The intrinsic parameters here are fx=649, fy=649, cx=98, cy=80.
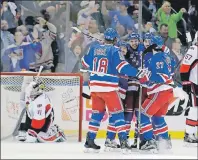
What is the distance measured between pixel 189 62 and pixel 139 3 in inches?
60.7

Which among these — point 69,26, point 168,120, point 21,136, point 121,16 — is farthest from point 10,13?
point 168,120

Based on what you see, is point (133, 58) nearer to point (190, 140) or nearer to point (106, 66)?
point (106, 66)

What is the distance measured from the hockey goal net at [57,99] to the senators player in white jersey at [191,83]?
1143 mm

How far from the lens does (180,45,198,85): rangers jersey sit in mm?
6238

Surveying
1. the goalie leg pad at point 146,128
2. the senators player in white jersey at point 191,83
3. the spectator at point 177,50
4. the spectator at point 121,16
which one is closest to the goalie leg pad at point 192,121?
the senators player in white jersey at point 191,83

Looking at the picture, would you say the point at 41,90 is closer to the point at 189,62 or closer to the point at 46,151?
the point at 46,151

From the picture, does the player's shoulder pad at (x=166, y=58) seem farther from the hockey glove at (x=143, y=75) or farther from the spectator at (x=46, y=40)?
the spectator at (x=46, y=40)

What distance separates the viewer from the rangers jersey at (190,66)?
6238 millimetres

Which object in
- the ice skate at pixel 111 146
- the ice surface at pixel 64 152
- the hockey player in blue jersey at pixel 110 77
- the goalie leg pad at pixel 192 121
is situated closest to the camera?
the ice surface at pixel 64 152

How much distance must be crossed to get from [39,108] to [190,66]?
5.18 ft

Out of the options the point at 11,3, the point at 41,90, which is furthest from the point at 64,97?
the point at 11,3

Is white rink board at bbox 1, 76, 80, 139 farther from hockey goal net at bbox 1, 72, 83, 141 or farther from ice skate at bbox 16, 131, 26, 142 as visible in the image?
ice skate at bbox 16, 131, 26, 142

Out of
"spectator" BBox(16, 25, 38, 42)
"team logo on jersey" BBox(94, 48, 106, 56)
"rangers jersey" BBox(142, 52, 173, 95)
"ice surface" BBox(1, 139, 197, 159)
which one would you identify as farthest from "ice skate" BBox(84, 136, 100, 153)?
"spectator" BBox(16, 25, 38, 42)

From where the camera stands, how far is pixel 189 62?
20.6ft
